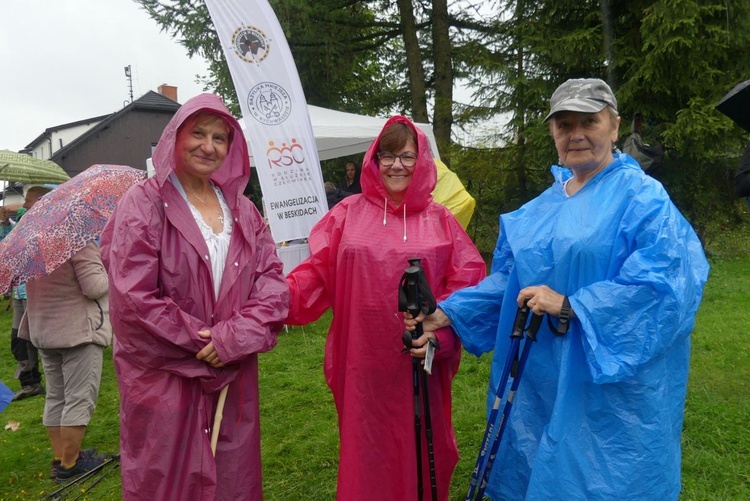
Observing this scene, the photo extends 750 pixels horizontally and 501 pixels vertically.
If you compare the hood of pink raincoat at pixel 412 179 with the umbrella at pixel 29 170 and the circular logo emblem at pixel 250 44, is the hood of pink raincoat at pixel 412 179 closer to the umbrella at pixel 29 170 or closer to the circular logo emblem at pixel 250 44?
the circular logo emblem at pixel 250 44

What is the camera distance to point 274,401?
15.5 feet

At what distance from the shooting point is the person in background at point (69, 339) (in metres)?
3.47

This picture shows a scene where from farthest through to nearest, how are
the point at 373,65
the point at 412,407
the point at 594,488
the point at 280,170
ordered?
the point at 373,65 → the point at 280,170 → the point at 412,407 → the point at 594,488

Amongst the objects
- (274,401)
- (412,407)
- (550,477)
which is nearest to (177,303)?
(412,407)

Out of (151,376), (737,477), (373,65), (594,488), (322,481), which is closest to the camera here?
(594,488)

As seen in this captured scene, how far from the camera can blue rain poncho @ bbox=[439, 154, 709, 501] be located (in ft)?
5.73

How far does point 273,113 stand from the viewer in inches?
212

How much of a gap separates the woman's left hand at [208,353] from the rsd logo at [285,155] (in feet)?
11.6

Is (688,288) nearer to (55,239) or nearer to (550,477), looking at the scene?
(550,477)

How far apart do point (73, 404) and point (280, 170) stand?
Result: 272 centimetres

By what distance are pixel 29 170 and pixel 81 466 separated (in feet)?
14.1

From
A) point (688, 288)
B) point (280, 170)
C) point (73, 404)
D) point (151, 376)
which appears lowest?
point (73, 404)

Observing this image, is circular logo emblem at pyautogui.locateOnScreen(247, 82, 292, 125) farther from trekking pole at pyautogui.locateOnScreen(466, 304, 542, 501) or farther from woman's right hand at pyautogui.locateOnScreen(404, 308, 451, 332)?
trekking pole at pyautogui.locateOnScreen(466, 304, 542, 501)

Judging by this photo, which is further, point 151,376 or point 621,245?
point 151,376
